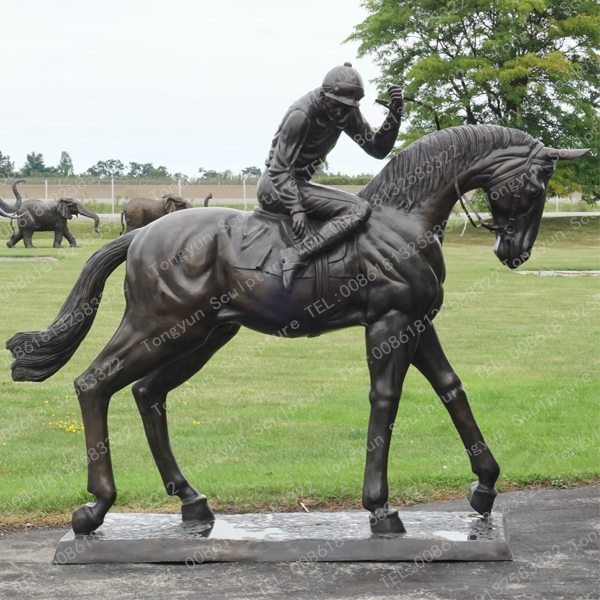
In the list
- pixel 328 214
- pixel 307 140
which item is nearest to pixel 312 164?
pixel 307 140

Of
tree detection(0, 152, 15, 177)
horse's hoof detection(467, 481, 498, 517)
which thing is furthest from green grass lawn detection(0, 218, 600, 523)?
tree detection(0, 152, 15, 177)

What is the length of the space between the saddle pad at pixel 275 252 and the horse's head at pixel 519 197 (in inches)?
33.0

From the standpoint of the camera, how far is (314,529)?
4.68m

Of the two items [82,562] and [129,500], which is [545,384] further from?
[82,562]

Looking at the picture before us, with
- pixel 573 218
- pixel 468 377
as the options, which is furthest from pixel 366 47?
pixel 468 377

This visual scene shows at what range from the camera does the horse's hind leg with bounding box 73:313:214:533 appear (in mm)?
4562

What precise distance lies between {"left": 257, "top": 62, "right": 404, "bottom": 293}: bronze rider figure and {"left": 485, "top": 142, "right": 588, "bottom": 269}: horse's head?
0.70 meters

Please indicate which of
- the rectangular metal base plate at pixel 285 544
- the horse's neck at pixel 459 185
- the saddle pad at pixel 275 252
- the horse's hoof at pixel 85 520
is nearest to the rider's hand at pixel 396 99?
the horse's neck at pixel 459 185

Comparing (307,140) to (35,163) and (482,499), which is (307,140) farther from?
(35,163)

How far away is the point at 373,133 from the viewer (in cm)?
485

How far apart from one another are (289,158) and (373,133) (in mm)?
580

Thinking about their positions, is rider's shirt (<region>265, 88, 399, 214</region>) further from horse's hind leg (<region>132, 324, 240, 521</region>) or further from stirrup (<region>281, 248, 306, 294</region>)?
horse's hind leg (<region>132, 324, 240, 521</region>)

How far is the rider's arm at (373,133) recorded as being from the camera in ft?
15.6

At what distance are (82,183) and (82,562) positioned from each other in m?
49.1
